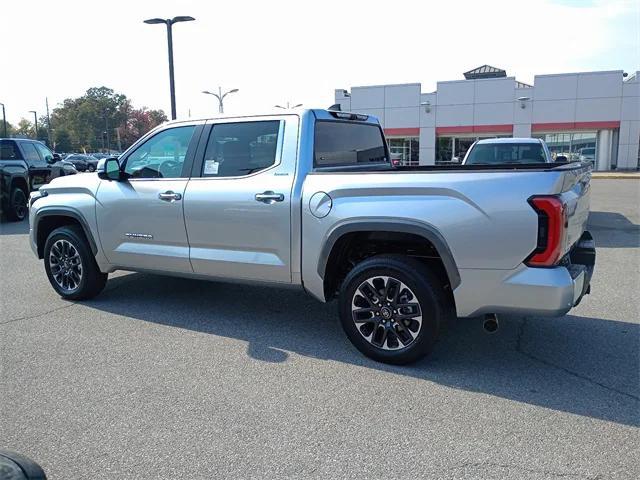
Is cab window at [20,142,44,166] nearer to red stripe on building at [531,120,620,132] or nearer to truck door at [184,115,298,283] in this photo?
truck door at [184,115,298,283]

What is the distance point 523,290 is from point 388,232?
3.45 ft

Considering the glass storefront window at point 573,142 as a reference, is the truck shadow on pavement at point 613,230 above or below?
below

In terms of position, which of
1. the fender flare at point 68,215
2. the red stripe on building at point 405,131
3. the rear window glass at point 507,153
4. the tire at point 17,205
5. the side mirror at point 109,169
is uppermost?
the red stripe on building at point 405,131

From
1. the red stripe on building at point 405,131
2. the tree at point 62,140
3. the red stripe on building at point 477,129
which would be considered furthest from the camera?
the tree at point 62,140

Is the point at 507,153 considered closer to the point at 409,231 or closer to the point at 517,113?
the point at 409,231

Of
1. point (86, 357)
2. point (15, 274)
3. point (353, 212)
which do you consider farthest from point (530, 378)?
point (15, 274)

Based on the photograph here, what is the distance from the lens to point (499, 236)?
3518mm

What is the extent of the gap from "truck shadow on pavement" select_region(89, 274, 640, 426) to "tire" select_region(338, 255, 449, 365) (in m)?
0.16

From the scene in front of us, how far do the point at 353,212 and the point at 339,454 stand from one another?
5.82 ft

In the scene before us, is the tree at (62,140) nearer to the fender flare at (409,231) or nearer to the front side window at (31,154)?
the front side window at (31,154)

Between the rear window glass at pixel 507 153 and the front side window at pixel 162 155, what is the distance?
280 inches

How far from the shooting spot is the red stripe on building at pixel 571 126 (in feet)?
112

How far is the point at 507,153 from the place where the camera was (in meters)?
10.9

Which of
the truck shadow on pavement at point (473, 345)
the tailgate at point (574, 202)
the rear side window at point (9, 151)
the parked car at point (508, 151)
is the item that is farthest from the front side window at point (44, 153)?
the tailgate at point (574, 202)
